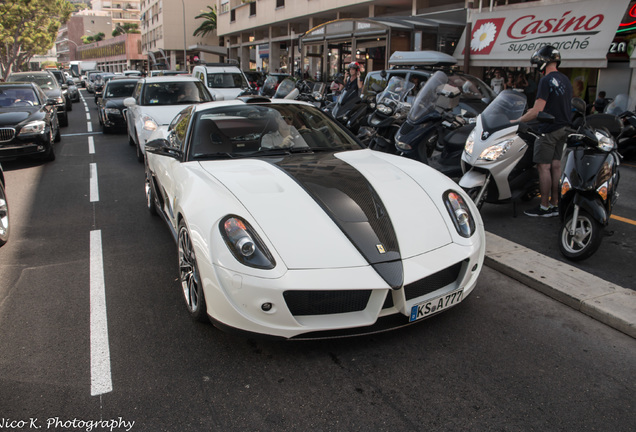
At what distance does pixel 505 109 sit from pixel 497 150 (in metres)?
0.63

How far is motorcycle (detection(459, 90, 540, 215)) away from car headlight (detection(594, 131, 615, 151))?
0.90 m

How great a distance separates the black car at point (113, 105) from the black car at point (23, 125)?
3130 mm

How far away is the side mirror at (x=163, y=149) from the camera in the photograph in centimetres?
440

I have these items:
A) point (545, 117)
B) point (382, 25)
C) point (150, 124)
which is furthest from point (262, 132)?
point (382, 25)

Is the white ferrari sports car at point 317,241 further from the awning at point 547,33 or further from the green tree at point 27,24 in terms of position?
the green tree at point 27,24

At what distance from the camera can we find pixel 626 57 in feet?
42.2

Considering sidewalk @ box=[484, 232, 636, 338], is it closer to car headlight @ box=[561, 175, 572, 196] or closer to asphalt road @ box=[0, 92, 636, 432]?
asphalt road @ box=[0, 92, 636, 432]

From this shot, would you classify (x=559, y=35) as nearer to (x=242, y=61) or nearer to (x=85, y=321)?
(x=85, y=321)

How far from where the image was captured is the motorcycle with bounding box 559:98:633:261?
4.36 m

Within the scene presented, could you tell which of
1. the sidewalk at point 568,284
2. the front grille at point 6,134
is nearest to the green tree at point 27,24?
the front grille at point 6,134

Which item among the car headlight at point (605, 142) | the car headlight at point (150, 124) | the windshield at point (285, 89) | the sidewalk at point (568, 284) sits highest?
the windshield at point (285, 89)

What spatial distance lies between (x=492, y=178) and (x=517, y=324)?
8.02 ft

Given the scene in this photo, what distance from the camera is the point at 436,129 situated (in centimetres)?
691

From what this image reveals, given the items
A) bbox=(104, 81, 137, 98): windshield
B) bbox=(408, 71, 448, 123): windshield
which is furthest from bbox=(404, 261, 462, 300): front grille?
bbox=(104, 81, 137, 98): windshield
